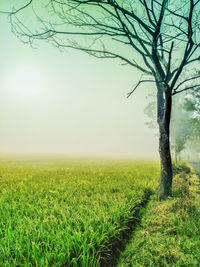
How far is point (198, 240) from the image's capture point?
2887 mm

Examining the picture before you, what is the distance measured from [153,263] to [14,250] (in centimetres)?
195

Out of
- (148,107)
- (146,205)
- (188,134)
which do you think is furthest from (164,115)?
(188,134)

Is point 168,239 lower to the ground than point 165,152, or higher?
lower

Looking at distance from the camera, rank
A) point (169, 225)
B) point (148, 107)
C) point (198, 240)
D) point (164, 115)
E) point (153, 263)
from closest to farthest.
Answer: point (153, 263), point (198, 240), point (169, 225), point (164, 115), point (148, 107)

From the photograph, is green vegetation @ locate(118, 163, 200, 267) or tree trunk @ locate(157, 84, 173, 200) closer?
green vegetation @ locate(118, 163, 200, 267)

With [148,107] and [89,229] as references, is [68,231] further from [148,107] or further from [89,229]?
[148,107]

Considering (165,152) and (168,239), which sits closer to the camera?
(168,239)

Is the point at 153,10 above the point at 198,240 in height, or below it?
above

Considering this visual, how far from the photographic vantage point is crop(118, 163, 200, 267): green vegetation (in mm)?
2438

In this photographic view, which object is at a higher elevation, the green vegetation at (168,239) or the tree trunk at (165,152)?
the tree trunk at (165,152)

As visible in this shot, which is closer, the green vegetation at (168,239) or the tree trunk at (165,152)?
the green vegetation at (168,239)

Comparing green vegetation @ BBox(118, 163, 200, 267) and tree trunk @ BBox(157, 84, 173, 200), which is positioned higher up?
tree trunk @ BBox(157, 84, 173, 200)

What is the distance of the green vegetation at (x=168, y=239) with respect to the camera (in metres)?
2.44

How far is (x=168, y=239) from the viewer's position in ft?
9.65
